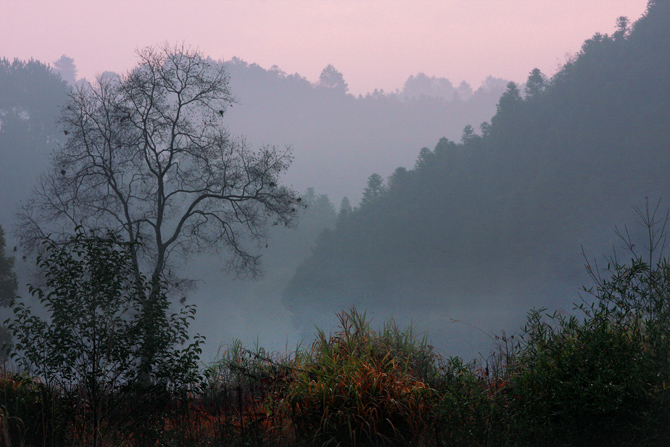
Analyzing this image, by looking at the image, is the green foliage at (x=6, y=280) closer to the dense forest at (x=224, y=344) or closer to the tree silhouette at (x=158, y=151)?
the dense forest at (x=224, y=344)

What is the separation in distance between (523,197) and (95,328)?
61.6m

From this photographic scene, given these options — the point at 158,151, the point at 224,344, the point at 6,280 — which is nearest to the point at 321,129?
the point at 6,280

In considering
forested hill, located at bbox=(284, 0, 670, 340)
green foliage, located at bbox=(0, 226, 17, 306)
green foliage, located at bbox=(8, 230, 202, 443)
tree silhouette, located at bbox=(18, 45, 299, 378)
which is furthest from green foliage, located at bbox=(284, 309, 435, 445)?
forested hill, located at bbox=(284, 0, 670, 340)

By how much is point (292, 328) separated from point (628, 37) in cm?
5537

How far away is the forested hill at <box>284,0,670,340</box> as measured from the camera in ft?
188

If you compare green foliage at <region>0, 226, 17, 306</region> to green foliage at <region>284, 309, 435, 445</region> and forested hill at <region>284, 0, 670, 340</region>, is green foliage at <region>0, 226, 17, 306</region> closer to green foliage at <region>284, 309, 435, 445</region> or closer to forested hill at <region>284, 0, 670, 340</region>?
green foliage at <region>284, 309, 435, 445</region>

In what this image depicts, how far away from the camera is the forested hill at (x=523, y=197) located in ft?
188

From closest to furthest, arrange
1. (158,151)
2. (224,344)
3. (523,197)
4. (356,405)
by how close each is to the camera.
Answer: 1. (356,405)
2. (224,344)
3. (158,151)
4. (523,197)

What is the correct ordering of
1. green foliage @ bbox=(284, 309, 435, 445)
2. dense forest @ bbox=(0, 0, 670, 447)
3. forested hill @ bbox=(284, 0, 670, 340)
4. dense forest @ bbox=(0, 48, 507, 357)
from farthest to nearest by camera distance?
dense forest @ bbox=(0, 48, 507, 357) → forested hill @ bbox=(284, 0, 670, 340) → green foliage @ bbox=(284, 309, 435, 445) → dense forest @ bbox=(0, 0, 670, 447)

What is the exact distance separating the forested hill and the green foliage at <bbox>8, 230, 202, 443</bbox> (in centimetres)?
5582

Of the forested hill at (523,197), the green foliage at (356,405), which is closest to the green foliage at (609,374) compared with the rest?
the green foliage at (356,405)

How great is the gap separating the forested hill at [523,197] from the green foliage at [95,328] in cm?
5582

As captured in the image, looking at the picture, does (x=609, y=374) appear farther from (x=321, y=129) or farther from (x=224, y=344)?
(x=321, y=129)

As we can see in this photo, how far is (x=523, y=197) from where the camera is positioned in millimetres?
60750
